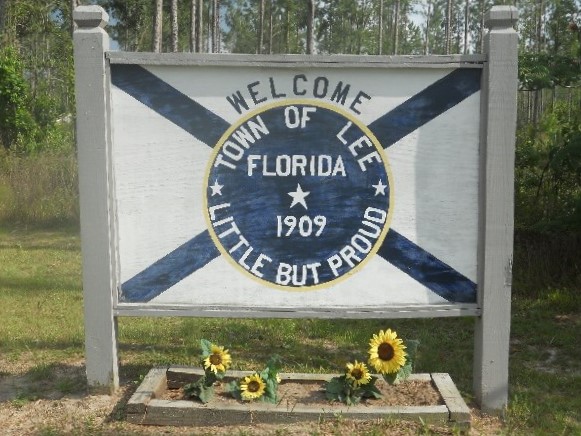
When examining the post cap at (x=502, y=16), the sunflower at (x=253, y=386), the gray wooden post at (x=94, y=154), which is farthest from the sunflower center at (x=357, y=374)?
the post cap at (x=502, y=16)

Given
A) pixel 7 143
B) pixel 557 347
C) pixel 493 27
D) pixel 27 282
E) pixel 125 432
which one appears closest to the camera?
pixel 125 432

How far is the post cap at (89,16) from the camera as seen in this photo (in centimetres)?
417

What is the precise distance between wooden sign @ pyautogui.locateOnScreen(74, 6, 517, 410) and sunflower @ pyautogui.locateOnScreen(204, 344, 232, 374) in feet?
0.75

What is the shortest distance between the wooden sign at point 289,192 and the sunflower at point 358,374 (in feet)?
1.02

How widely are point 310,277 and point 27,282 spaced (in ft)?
16.9

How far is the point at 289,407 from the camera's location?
13.1ft

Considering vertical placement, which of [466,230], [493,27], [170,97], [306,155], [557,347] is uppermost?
[493,27]

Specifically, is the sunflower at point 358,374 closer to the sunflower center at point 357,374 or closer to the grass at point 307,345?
the sunflower center at point 357,374

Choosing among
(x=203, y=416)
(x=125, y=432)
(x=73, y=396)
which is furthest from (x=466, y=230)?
(x=73, y=396)

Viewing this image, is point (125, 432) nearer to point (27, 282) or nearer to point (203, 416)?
point (203, 416)

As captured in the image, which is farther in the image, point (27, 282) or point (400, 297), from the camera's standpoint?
point (27, 282)

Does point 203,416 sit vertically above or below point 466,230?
below

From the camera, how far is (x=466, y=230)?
14.0 ft

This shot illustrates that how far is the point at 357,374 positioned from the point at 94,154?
1983 millimetres
